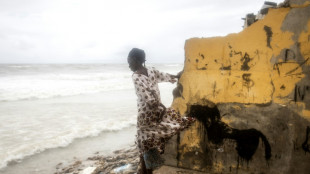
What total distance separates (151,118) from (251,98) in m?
1.24

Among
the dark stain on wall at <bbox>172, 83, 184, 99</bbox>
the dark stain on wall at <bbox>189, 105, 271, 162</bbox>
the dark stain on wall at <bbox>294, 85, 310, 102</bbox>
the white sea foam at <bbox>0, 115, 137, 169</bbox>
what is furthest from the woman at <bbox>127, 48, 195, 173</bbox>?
the white sea foam at <bbox>0, 115, 137, 169</bbox>

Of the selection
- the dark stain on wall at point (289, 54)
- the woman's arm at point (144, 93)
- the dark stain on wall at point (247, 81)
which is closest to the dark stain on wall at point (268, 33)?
the dark stain on wall at point (289, 54)

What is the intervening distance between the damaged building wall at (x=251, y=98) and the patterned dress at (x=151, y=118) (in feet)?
1.73

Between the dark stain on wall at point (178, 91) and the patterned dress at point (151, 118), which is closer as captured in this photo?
the patterned dress at point (151, 118)

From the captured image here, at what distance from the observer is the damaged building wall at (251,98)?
2.66m

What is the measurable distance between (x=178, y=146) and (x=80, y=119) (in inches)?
226

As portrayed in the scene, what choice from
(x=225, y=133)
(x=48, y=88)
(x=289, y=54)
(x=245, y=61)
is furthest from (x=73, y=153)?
(x=48, y=88)

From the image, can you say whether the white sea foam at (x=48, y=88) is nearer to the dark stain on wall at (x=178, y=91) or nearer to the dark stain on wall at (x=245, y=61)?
the dark stain on wall at (x=178, y=91)

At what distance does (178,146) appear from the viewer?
3.40 m

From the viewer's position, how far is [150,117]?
8.62 feet

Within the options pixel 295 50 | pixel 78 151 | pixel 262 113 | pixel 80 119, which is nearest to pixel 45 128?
pixel 80 119

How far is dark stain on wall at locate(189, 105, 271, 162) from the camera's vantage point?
2.94 metres

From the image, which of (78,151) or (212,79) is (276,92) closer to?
(212,79)

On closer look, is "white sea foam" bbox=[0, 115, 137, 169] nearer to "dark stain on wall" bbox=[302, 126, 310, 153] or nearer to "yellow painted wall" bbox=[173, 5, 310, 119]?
"yellow painted wall" bbox=[173, 5, 310, 119]
